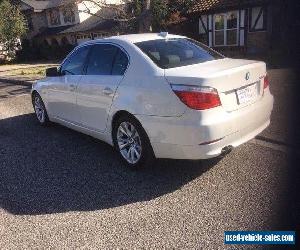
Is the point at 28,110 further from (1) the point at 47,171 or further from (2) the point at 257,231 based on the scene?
(2) the point at 257,231

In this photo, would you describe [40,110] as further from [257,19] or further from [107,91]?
[257,19]

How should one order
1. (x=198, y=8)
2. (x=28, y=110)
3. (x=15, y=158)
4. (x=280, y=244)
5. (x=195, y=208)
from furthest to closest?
(x=198, y=8) < (x=28, y=110) < (x=15, y=158) < (x=195, y=208) < (x=280, y=244)

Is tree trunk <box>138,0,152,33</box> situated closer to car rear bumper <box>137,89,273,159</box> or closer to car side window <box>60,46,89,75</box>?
car side window <box>60,46,89,75</box>

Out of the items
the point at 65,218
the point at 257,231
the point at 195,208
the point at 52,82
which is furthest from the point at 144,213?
the point at 52,82

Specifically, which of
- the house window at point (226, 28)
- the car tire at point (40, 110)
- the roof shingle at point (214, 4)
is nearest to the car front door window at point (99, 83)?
the car tire at point (40, 110)

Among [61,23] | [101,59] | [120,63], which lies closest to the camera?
[120,63]

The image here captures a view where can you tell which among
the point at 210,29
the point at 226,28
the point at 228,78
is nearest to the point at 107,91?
the point at 228,78

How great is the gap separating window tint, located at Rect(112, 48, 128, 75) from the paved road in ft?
4.45

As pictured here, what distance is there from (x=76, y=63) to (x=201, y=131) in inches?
118

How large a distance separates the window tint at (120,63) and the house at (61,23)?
25.7 metres

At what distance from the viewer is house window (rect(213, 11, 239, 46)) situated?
21.9 meters

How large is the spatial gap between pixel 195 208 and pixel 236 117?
1.15 meters

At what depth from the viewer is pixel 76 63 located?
6082 mm

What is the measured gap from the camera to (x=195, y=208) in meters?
3.89
